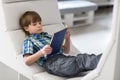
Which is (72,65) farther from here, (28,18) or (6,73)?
(6,73)

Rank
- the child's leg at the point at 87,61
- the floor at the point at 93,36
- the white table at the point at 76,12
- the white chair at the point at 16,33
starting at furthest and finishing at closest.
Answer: the white table at the point at 76,12, the floor at the point at 93,36, the white chair at the point at 16,33, the child's leg at the point at 87,61

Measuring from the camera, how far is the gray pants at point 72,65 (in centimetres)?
144

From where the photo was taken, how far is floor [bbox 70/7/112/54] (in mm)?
3019

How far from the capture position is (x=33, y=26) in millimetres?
1660

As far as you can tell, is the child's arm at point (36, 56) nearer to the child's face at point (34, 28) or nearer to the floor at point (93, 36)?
the child's face at point (34, 28)

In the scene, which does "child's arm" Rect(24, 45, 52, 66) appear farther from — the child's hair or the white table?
the white table

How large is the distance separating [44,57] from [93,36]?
1990mm

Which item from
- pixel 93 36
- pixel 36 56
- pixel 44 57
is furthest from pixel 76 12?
pixel 36 56

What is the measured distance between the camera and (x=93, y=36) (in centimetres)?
351

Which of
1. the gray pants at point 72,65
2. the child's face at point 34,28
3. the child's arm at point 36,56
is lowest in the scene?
the gray pants at point 72,65

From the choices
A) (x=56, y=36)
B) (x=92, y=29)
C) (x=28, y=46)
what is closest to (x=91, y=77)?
(x=56, y=36)

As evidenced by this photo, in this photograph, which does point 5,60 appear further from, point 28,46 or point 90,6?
point 90,6

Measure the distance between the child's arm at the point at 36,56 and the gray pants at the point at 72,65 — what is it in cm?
10

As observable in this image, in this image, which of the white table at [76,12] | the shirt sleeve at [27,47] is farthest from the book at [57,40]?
the white table at [76,12]
